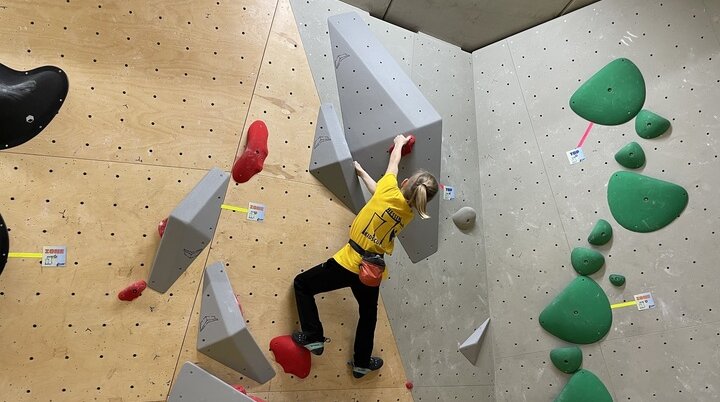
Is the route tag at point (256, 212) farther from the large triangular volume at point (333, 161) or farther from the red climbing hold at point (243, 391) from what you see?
the red climbing hold at point (243, 391)

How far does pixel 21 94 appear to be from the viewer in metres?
1.84

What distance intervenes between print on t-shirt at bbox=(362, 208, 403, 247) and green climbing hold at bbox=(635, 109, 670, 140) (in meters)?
1.36

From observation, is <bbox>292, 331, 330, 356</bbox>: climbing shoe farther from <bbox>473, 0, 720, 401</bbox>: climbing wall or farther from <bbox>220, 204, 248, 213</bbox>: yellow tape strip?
<bbox>473, 0, 720, 401</bbox>: climbing wall

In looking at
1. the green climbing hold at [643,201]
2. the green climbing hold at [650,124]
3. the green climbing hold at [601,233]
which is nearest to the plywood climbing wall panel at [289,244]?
the green climbing hold at [601,233]

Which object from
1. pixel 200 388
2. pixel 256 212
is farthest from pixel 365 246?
pixel 200 388

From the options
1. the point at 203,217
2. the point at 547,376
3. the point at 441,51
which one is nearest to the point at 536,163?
the point at 441,51

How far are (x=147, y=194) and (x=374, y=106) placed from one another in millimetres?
1165

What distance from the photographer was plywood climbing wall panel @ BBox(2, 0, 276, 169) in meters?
1.91

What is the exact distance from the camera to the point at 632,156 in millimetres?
2500

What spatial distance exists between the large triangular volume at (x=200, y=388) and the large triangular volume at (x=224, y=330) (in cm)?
10

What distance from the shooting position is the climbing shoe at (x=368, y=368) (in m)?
2.40

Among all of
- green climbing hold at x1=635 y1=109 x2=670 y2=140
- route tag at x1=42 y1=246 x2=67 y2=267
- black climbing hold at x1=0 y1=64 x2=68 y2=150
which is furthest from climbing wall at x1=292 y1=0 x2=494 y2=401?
route tag at x1=42 y1=246 x2=67 y2=267

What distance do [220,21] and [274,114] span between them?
479mm

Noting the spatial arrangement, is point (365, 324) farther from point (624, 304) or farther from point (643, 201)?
point (643, 201)
